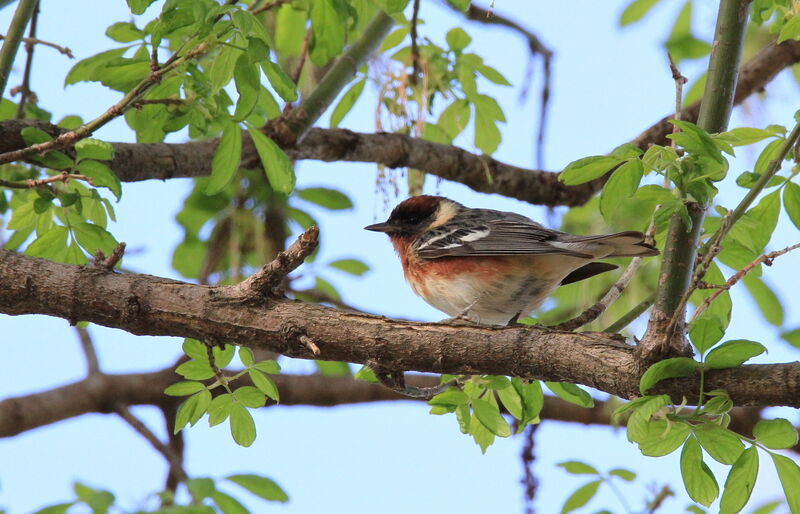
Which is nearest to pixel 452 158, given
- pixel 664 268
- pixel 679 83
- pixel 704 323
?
pixel 679 83

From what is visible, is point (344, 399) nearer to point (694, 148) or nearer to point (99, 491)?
point (99, 491)

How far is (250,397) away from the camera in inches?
118

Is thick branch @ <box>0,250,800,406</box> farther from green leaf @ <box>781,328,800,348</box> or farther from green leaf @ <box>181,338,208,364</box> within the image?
green leaf @ <box>781,328,800,348</box>

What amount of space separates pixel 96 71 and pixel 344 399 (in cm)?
268

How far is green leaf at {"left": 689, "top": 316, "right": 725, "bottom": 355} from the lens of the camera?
245 centimetres

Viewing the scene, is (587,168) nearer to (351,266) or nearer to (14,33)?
(14,33)

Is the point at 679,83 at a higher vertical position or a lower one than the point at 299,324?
higher

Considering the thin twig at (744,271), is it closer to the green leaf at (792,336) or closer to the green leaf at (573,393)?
the green leaf at (573,393)

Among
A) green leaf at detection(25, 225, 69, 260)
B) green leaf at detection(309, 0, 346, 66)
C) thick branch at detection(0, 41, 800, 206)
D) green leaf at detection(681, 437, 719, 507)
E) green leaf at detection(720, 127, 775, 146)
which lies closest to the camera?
green leaf at detection(681, 437, 719, 507)

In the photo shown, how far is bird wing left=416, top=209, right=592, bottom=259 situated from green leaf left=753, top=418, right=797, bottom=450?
170 centimetres

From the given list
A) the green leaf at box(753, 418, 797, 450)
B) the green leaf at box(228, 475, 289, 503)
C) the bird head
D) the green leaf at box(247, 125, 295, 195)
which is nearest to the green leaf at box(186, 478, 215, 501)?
the green leaf at box(228, 475, 289, 503)

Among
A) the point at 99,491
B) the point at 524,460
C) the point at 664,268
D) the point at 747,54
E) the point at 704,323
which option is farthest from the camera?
the point at 747,54

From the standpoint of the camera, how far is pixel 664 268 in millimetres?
2773

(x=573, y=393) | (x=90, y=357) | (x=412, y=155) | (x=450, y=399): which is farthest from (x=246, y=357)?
(x=90, y=357)
